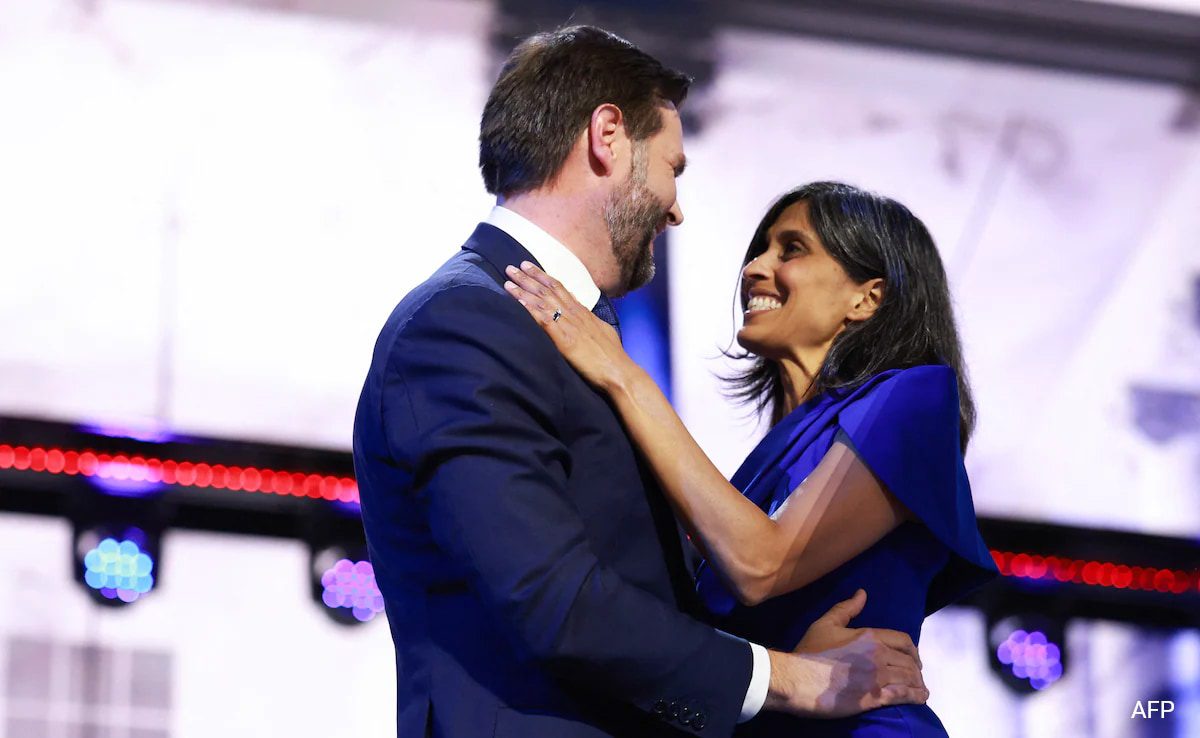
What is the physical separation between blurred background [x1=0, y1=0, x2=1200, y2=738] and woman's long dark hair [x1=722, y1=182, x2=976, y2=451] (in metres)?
1.37

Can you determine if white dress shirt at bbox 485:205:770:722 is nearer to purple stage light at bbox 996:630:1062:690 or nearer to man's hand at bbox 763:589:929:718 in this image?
man's hand at bbox 763:589:929:718

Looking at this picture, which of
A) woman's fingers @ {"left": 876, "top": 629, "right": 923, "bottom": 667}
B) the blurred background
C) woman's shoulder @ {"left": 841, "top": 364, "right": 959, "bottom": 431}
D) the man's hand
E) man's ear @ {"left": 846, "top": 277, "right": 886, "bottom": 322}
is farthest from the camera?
the blurred background

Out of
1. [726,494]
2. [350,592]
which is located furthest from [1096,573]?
[726,494]

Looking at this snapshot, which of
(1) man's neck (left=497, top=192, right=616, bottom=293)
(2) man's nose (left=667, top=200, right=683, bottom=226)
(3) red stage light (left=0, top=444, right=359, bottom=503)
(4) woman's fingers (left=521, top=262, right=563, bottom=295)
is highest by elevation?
(3) red stage light (left=0, top=444, right=359, bottom=503)

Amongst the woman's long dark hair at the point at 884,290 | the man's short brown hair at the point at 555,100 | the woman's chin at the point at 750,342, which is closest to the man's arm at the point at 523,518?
the man's short brown hair at the point at 555,100

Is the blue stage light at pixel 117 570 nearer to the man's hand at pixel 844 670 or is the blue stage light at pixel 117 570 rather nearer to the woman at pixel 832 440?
the woman at pixel 832 440

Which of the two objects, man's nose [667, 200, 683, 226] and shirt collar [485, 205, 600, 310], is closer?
shirt collar [485, 205, 600, 310]

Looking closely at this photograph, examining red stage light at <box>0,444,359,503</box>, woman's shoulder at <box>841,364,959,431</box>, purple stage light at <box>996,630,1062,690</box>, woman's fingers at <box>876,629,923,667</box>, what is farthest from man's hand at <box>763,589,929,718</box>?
purple stage light at <box>996,630,1062,690</box>

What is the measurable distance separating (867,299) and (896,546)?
53cm

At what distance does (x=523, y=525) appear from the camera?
183 centimetres

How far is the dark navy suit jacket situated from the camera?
1837 millimetres

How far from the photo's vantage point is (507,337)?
1.95m

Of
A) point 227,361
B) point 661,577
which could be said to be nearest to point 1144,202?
point 227,361

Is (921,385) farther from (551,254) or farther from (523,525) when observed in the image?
(523,525)
